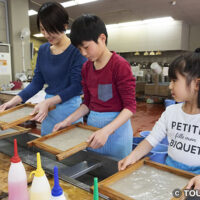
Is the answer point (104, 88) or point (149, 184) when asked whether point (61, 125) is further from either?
point (149, 184)

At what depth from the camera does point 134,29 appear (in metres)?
8.20

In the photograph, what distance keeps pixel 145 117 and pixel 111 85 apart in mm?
4437

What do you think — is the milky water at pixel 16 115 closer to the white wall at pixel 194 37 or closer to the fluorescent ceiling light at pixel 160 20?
the fluorescent ceiling light at pixel 160 20

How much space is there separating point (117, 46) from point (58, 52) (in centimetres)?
741

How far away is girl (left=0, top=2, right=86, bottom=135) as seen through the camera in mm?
1378

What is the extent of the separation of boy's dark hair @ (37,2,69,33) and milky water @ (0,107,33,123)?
61 centimetres

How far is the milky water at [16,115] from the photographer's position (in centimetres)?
148

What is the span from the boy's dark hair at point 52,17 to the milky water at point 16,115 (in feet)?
2.01

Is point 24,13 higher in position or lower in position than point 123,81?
higher

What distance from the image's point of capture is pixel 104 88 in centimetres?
136

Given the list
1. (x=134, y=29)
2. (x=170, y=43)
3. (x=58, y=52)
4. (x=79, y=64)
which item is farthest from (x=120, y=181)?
Result: (x=134, y=29)

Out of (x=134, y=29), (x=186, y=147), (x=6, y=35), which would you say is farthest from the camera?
(x=134, y=29)

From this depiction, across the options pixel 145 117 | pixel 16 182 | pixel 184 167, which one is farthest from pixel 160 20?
pixel 16 182

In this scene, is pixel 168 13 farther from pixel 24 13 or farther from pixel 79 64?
pixel 79 64
